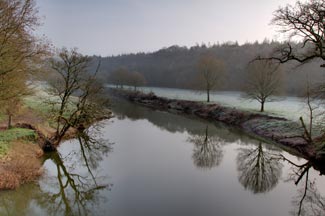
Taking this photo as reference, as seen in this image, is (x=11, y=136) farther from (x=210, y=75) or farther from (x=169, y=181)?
(x=210, y=75)

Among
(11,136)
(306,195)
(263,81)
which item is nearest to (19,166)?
(11,136)

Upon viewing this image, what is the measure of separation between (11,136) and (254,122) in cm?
2137

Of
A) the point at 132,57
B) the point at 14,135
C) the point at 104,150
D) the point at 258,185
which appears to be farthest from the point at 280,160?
the point at 132,57

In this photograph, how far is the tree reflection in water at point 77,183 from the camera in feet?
34.7

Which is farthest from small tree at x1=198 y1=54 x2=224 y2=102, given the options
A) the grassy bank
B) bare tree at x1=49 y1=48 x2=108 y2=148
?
the grassy bank

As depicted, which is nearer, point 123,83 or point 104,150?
point 104,150

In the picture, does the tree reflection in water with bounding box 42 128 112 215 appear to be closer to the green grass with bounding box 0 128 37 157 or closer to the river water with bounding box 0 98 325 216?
the river water with bounding box 0 98 325 216

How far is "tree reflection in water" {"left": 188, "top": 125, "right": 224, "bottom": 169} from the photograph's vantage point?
16644 mm

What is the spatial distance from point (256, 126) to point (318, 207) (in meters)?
15.9

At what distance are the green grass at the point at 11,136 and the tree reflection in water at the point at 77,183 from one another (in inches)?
74.9

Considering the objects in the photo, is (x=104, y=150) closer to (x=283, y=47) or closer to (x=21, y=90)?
(x=21, y=90)

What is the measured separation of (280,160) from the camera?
17.1m

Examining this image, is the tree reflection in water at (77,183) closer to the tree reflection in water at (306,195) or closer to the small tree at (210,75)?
the tree reflection in water at (306,195)

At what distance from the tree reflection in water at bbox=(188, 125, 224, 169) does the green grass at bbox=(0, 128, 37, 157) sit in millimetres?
10249
